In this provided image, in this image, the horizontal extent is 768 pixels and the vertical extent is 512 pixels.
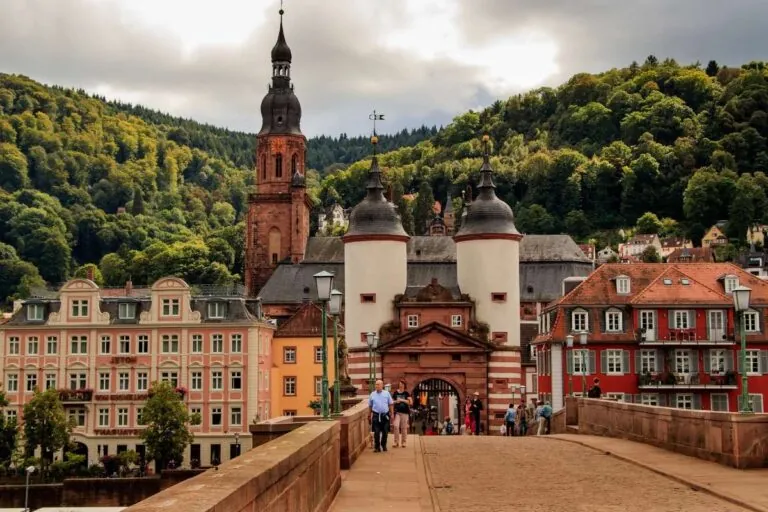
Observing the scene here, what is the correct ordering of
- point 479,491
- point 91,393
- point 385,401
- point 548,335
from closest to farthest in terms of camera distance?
point 479,491 → point 385,401 → point 548,335 → point 91,393

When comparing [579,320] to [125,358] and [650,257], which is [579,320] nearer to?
[125,358]

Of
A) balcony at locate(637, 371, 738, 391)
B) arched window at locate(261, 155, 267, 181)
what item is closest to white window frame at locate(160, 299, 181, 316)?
balcony at locate(637, 371, 738, 391)

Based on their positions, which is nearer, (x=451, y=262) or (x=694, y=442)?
(x=694, y=442)

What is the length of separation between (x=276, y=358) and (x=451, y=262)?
45.0 m

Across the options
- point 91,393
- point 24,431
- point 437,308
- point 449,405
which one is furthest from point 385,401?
point 449,405

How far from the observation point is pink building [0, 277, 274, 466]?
8344 cm

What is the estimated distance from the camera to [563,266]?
132250mm

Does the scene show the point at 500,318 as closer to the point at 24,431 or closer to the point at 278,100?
the point at 24,431

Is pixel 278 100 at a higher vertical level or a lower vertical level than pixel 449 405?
higher

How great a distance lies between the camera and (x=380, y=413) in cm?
3108

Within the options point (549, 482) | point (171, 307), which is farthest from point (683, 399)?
point (549, 482)

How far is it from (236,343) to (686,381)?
2993cm

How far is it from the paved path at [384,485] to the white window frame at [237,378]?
175 ft

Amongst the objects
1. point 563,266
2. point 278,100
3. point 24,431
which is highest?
point 278,100
